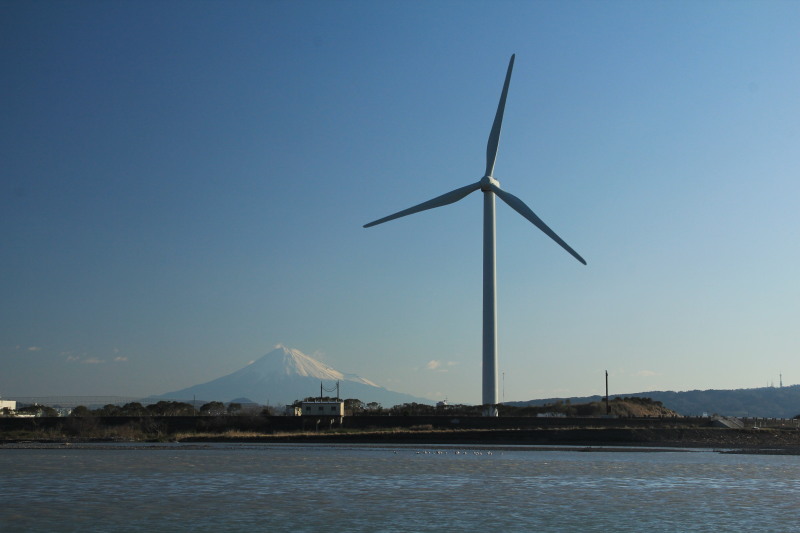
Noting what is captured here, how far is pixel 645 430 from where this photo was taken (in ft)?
302

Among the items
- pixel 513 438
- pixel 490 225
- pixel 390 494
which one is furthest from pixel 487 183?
pixel 390 494

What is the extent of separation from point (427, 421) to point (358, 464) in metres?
48.8

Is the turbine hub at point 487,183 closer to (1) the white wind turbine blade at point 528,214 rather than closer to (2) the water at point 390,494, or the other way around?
(1) the white wind turbine blade at point 528,214

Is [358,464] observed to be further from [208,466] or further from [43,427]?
[43,427]

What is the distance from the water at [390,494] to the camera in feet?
95.5

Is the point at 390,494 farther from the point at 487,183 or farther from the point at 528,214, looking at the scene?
the point at 487,183

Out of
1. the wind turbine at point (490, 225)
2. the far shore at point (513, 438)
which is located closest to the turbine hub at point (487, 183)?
the wind turbine at point (490, 225)

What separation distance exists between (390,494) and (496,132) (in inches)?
3010

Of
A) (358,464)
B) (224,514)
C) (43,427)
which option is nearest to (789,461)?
(358,464)

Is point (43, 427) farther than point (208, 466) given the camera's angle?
Yes

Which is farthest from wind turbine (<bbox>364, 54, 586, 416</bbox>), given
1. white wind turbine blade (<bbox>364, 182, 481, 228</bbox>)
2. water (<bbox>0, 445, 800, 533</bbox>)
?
water (<bbox>0, 445, 800, 533</bbox>)

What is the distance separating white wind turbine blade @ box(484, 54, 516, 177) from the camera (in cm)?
10781

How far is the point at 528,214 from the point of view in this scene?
102562mm

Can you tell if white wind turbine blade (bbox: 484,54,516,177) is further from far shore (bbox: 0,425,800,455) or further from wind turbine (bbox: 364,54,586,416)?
far shore (bbox: 0,425,800,455)
